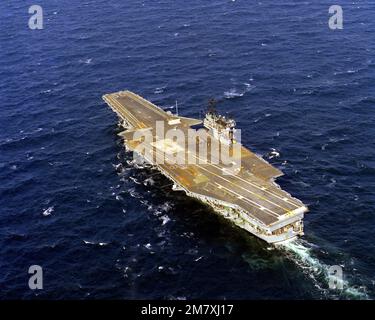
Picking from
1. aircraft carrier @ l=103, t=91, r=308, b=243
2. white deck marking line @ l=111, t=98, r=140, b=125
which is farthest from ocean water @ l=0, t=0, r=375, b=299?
white deck marking line @ l=111, t=98, r=140, b=125

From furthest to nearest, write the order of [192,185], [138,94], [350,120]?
[138,94]
[350,120]
[192,185]

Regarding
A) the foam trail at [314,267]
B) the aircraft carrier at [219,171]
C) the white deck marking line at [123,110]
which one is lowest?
the foam trail at [314,267]

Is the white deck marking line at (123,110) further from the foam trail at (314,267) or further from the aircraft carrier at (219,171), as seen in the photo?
the foam trail at (314,267)

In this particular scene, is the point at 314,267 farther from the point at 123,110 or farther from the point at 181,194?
the point at 123,110

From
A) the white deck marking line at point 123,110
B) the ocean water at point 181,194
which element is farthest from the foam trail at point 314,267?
the white deck marking line at point 123,110

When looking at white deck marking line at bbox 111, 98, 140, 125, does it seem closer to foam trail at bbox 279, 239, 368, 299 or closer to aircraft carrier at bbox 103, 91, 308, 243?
aircraft carrier at bbox 103, 91, 308, 243
